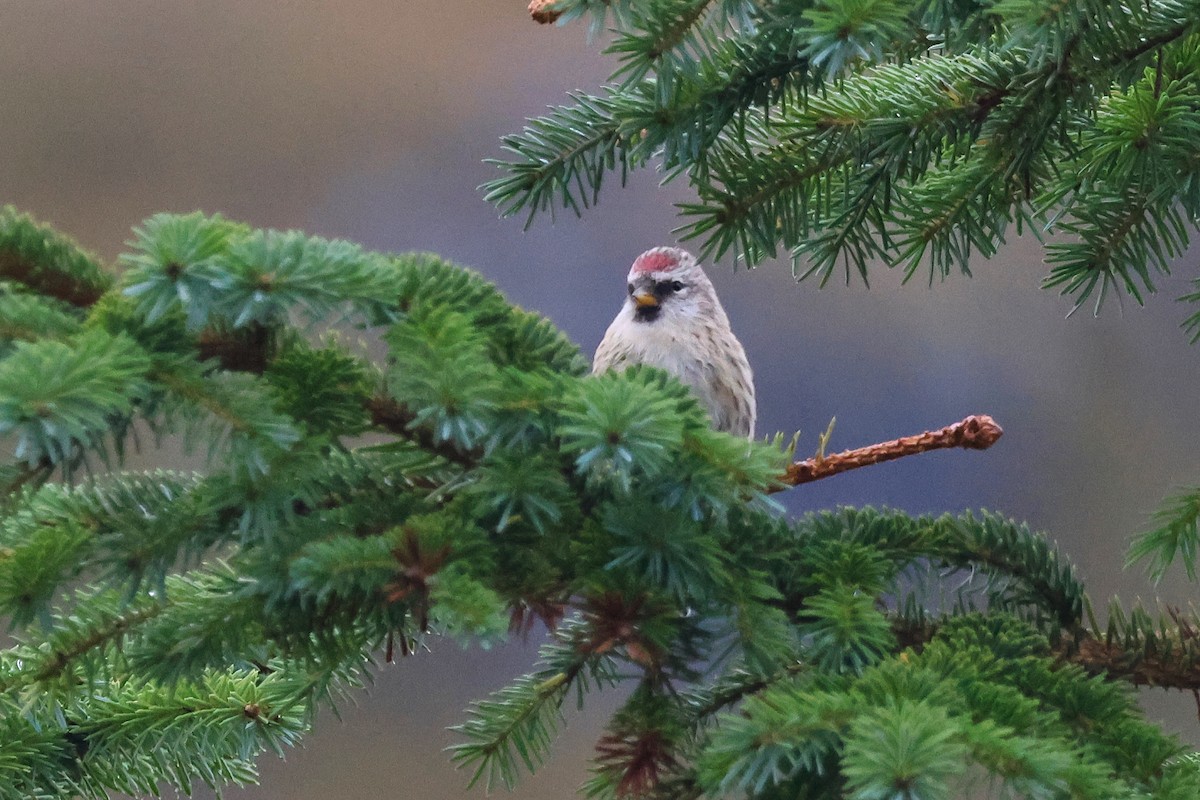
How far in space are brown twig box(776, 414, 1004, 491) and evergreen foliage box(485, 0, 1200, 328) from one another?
11 cm

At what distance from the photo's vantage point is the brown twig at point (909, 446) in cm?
63

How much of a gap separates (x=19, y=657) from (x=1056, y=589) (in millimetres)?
550

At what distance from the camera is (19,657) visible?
0.62m

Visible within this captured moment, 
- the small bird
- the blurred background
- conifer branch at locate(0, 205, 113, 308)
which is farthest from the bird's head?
conifer branch at locate(0, 205, 113, 308)

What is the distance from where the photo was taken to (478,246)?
5.42 feet

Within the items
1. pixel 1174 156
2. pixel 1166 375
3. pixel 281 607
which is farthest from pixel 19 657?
pixel 1166 375

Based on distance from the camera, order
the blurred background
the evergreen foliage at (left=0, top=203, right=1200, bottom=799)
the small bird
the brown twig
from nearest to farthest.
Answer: the evergreen foliage at (left=0, top=203, right=1200, bottom=799) < the brown twig < the small bird < the blurred background

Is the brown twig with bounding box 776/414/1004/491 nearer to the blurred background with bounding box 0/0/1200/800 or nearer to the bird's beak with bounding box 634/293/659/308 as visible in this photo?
the bird's beak with bounding box 634/293/659/308

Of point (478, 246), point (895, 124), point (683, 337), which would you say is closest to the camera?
point (895, 124)

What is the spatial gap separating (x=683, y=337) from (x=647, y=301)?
0.18 ft

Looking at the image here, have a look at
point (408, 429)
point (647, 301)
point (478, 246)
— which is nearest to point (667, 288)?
point (647, 301)

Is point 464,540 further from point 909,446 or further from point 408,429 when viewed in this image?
point 909,446

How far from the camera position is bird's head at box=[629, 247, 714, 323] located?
3.81ft

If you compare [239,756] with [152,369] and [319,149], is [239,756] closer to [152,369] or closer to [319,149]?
[152,369]
